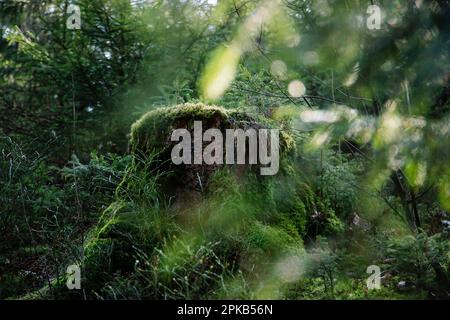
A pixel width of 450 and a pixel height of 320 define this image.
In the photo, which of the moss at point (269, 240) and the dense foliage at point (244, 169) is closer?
the dense foliage at point (244, 169)

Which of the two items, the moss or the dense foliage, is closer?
the dense foliage

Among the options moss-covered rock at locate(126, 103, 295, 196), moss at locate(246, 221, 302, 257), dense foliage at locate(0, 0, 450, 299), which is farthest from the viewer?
moss-covered rock at locate(126, 103, 295, 196)

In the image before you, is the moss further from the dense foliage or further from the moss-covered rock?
the moss-covered rock

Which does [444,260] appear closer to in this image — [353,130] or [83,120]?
[353,130]

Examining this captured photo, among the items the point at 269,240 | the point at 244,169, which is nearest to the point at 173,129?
the point at 244,169

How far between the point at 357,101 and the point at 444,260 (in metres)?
1.81

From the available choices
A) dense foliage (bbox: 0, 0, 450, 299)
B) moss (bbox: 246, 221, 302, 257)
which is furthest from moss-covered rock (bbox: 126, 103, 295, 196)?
moss (bbox: 246, 221, 302, 257)

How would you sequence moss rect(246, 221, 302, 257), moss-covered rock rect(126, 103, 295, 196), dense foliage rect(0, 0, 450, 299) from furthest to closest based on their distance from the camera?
moss-covered rock rect(126, 103, 295, 196), moss rect(246, 221, 302, 257), dense foliage rect(0, 0, 450, 299)

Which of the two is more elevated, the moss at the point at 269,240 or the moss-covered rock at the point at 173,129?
the moss-covered rock at the point at 173,129

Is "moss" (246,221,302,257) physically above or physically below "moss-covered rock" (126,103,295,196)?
below

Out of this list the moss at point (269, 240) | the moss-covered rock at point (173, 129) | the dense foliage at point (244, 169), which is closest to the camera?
the dense foliage at point (244, 169)

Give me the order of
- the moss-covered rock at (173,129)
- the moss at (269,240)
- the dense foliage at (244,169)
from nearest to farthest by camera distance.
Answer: the dense foliage at (244,169) < the moss at (269,240) < the moss-covered rock at (173,129)

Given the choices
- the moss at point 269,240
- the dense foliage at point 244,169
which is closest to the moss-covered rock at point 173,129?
the dense foliage at point 244,169

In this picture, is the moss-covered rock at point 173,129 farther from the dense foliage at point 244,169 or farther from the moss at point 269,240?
the moss at point 269,240
